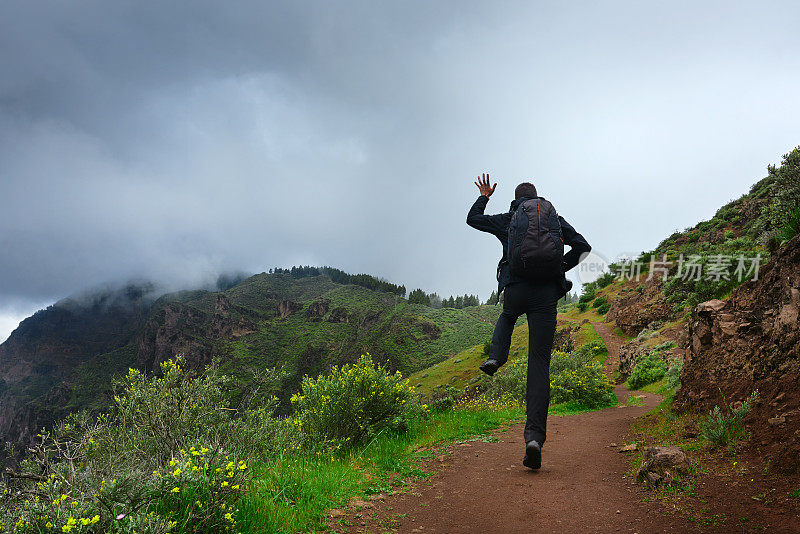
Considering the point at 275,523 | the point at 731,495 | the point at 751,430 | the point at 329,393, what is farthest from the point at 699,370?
the point at 275,523

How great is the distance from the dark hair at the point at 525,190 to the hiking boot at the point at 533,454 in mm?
3232

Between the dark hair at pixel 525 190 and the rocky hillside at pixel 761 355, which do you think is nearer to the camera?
the rocky hillside at pixel 761 355

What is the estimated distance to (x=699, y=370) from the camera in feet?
24.6

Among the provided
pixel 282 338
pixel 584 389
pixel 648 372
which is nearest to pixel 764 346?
pixel 584 389

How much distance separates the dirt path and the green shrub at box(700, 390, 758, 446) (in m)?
1.06

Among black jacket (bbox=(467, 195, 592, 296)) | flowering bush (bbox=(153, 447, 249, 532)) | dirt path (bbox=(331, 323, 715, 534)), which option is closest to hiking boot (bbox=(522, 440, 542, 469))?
dirt path (bbox=(331, 323, 715, 534))

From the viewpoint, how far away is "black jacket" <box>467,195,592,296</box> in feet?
16.6

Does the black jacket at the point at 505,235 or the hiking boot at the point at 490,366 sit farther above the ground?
the black jacket at the point at 505,235

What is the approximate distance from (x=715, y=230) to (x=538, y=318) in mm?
40845

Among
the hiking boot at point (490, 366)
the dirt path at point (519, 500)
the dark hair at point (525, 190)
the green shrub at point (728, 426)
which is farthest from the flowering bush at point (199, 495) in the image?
the green shrub at point (728, 426)

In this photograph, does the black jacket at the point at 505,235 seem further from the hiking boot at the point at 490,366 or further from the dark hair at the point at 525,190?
the hiking boot at the point at 490,366

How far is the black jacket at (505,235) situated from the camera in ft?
16.6

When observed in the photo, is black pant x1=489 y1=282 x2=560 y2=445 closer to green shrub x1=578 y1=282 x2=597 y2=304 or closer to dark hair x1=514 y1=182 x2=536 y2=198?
dark hair x1=514 y1=182 x2=536 y2=198

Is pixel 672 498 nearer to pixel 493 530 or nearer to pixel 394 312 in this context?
pixel 493 530
